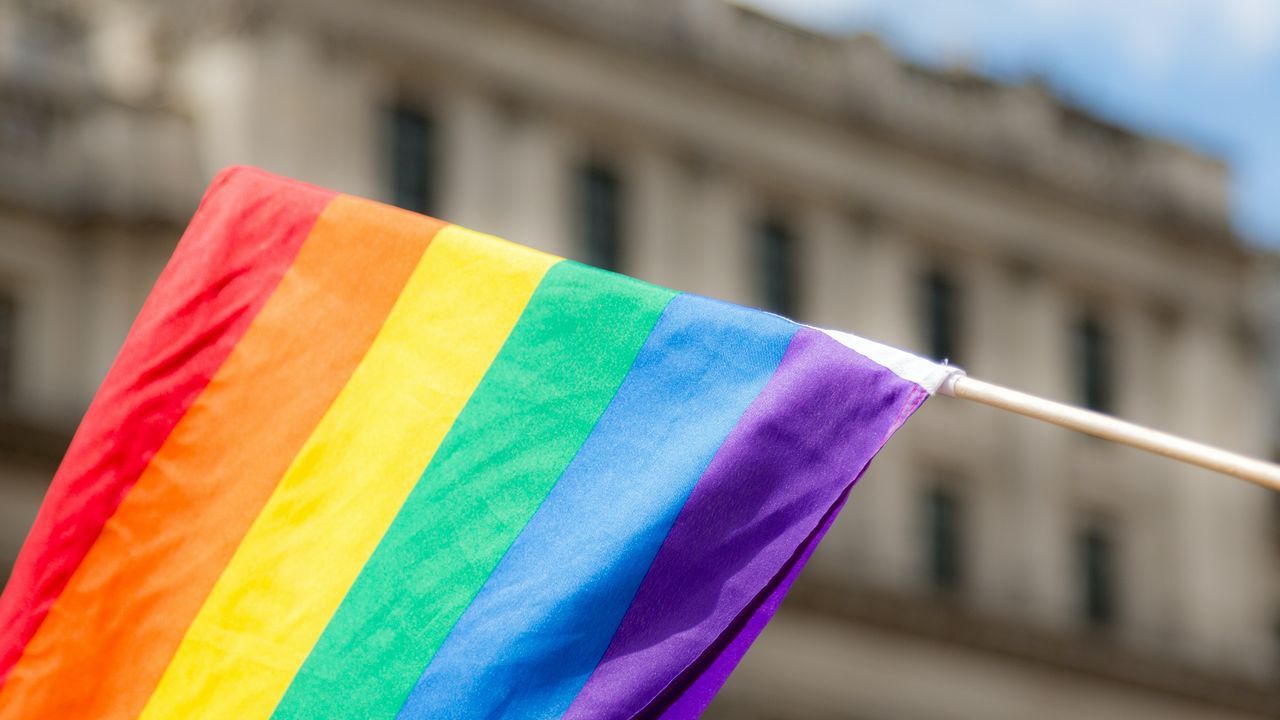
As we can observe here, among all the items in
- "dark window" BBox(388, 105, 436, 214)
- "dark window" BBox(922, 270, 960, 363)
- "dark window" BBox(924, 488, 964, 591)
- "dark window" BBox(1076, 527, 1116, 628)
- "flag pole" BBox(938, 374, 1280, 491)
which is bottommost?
"flag pole" BBox(938, 374, 1280, 491)

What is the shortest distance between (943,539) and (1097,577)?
311 centimetres

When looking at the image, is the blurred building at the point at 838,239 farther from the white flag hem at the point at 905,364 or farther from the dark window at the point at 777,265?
the white flag hem at the point at 905,364

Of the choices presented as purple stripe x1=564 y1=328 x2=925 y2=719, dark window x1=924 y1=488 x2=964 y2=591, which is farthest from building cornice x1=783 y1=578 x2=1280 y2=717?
purple stripe x1=564 y1=328 x2=925 y2=719

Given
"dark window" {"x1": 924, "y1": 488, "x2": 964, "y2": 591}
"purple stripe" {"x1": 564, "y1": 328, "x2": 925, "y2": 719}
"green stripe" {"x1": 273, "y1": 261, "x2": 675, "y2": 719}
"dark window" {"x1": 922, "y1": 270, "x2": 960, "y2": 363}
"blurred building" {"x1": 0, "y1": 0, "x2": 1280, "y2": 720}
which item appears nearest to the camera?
"purple stripe" {"x1": 564, "y1": 328, "x2": 925, "y2": 719}

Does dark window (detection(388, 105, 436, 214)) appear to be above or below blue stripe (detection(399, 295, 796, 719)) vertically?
above

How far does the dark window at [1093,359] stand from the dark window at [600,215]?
29.4 feet

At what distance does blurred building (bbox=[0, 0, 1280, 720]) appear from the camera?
94.8ft

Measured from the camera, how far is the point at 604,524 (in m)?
5.12

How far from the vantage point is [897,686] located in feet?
113

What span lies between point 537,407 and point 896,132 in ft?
104

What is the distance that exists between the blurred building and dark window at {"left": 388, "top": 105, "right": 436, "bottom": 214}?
0.13ft

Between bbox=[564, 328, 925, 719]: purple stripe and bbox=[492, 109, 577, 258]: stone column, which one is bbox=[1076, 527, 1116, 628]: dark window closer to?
bbox=[492, 109, 577, 258]: stone column

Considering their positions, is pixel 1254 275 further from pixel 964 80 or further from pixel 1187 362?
pixel 964 80

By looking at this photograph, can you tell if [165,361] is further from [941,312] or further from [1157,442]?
[941,312]
